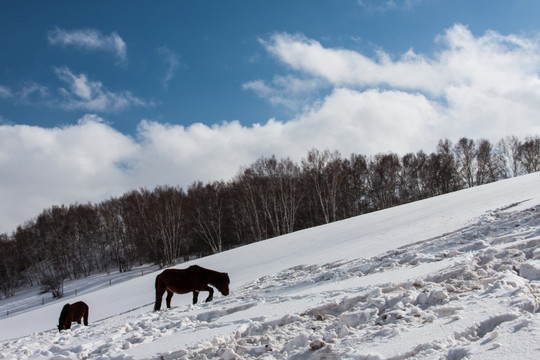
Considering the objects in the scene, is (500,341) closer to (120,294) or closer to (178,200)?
(120,294)

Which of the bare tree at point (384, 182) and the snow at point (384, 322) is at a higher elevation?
the bare tree at point (384, 182)

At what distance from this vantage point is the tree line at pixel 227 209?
46.7m

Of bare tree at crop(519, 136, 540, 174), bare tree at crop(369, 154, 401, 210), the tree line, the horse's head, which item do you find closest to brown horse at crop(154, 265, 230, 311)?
the horse's head

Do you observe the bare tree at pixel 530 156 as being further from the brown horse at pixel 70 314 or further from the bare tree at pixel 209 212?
the brown horse at pixel 70 314

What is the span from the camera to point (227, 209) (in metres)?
51.0

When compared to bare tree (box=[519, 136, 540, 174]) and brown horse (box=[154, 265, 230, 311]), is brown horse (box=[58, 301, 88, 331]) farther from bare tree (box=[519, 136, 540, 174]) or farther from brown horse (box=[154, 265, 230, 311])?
bare tree (box=[519, 136, 540, 174])

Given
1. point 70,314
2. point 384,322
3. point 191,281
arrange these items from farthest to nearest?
point 70,314 → point 191,281 → point 384,322

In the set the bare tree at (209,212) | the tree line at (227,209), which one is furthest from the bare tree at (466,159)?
the bare tree at (209,212)

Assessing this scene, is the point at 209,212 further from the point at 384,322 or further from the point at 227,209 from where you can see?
the point at 384,322

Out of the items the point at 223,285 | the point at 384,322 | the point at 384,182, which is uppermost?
the point at 384,182

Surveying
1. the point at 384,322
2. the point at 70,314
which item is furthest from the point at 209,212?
the point at 384,322

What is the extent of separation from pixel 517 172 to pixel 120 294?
63746 millimetres

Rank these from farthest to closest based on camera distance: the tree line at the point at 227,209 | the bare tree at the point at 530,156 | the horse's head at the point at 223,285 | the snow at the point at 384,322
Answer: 1. the bare tree at the point at 530,156
2. the tree line at the point at 227,209
3. the horse's head at the point at 223,285
4. the snow at the point at 384,322

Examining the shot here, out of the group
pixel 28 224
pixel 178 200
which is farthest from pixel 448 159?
pixel 28 224
